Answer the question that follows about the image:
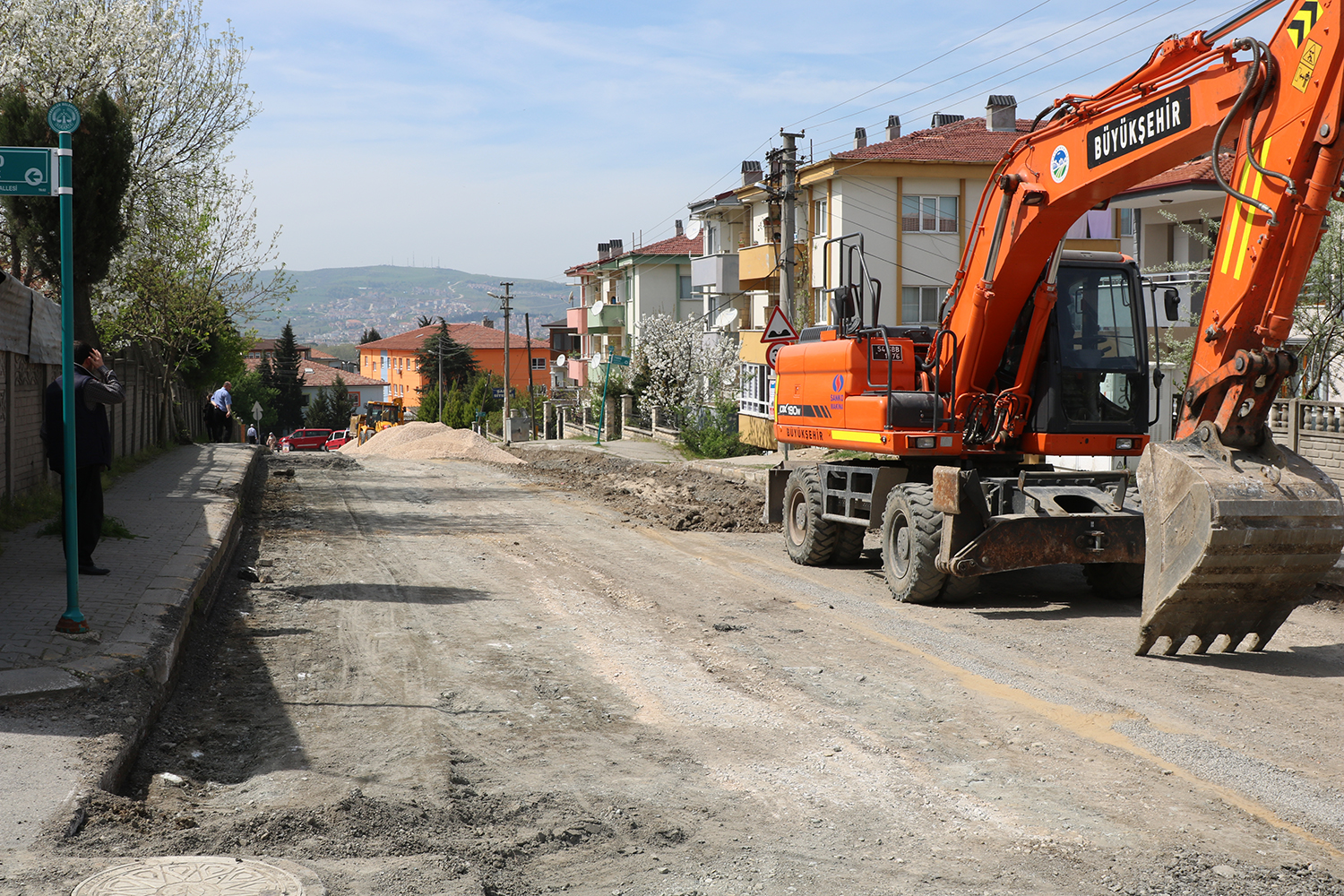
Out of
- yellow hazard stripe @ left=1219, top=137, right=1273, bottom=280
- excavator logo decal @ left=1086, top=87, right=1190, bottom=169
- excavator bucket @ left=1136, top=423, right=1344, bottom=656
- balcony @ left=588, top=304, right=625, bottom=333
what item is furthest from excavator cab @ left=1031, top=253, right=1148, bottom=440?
balcony @ left=588, top=304, right=625, bottom=333

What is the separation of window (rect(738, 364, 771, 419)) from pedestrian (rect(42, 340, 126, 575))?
78.5 ft

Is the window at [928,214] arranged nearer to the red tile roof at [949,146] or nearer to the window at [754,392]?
the red tile roof at [949,146]

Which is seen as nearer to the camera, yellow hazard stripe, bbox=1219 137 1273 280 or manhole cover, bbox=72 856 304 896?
manhole cover, bbox=72 856 304 896

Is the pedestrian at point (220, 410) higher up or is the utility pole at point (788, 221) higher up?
the utility pole at point (788, 221)

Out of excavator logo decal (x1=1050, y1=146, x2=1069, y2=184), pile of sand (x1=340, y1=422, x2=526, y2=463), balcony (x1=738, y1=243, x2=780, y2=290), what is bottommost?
pile of sand (x1=340, y1=422, x2=526, y2=463)

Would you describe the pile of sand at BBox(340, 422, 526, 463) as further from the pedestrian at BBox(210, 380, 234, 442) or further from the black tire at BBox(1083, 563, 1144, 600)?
the black tire at BBox(1083, 563, 1144, 600)

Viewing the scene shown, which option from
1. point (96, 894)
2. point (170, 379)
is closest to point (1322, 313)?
point (96, 894)

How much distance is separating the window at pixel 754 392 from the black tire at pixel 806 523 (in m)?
19.0

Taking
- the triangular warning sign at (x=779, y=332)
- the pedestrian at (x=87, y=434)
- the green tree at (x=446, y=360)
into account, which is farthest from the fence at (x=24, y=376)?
the green tree at (x=446, y=360)

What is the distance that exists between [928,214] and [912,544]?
90.6ft

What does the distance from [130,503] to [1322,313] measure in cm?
1900

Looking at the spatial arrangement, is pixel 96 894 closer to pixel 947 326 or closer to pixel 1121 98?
pixel 1121 98

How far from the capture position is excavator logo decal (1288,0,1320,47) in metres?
7.12

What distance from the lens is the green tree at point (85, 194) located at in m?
16.2
